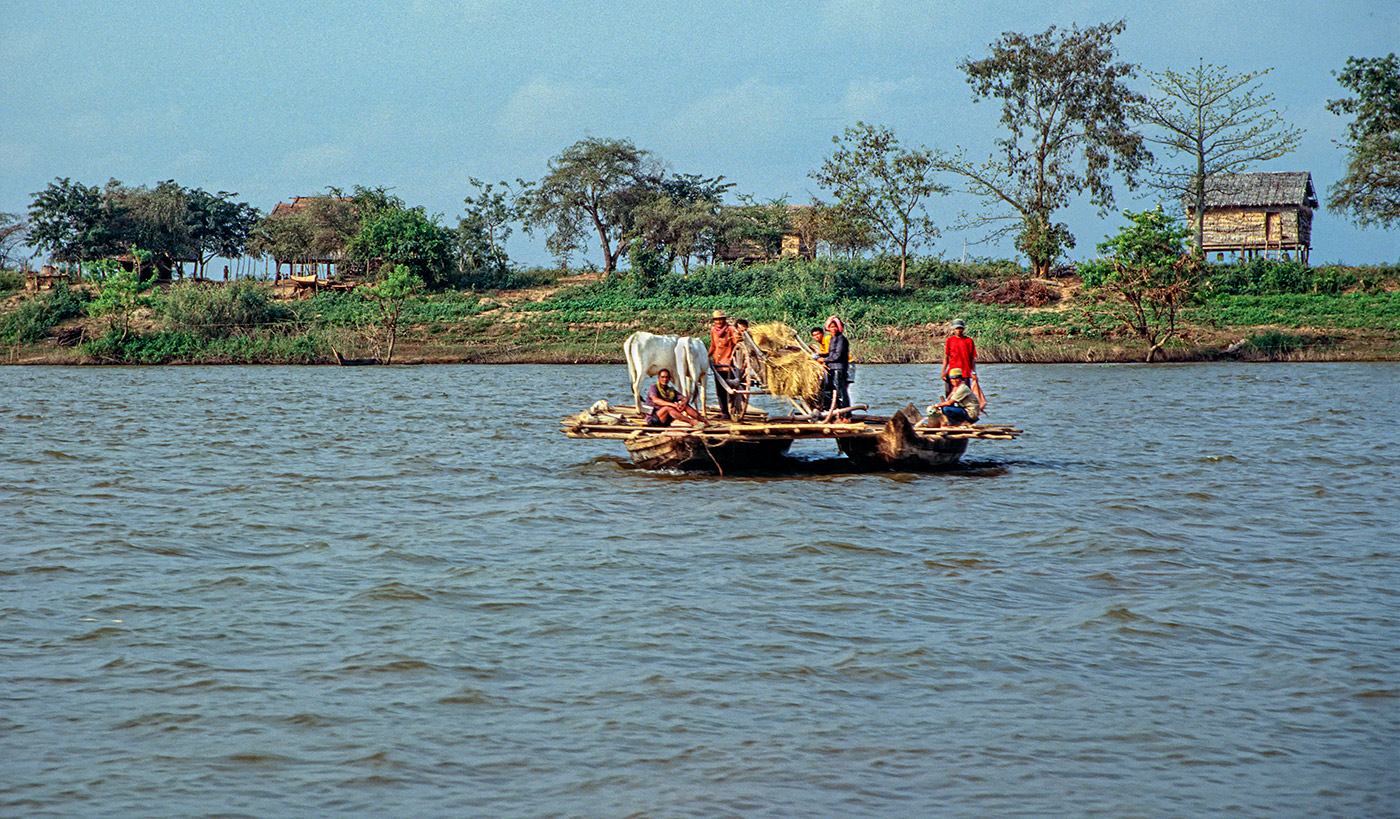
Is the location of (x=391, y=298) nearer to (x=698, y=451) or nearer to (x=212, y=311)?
(x=212, y=311)

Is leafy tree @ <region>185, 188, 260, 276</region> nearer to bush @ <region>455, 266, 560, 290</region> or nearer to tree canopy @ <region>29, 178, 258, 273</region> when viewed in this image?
tree canopy @ <region>29, 178, 258, 273</region>

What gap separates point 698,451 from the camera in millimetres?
13898

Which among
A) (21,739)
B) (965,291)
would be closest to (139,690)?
(21,739)

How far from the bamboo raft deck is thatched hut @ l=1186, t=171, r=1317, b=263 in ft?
131

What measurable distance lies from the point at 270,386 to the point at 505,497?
20.7m

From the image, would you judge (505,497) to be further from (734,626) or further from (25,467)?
(25,467)

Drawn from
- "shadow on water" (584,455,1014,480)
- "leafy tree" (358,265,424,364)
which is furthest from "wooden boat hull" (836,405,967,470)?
"leafy tree" (358,265,424,364)

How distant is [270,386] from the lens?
31547mm

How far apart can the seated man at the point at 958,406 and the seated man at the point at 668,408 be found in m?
2.93

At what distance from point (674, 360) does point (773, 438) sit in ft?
4.92

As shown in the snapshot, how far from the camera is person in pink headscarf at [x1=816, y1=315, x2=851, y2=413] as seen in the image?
1420 cm

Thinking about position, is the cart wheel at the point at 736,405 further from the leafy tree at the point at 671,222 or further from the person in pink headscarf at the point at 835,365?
the leafy tree at the point at 671,222

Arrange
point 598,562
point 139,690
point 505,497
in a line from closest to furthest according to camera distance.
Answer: point 139,690 < point 598,562 < point 505,497

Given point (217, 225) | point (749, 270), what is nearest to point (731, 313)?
point (749, 270)
